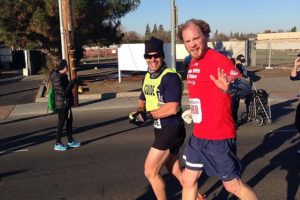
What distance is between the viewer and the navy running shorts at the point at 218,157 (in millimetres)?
3809

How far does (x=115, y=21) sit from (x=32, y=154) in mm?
17736

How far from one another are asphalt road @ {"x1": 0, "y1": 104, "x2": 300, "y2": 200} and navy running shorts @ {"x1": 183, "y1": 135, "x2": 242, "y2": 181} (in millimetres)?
1617

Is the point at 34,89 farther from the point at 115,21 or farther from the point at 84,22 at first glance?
the point at 115,21

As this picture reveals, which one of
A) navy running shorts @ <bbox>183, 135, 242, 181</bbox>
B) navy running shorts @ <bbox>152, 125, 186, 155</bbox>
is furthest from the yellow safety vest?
navy running shorts @ <bbox>183, 135, 242, 181</bbox>

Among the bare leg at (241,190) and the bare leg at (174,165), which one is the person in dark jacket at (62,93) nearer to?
the bare leg at (174,165)

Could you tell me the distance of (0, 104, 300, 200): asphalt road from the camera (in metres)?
5.83

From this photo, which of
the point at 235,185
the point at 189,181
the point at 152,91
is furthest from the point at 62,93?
the point at 235,185

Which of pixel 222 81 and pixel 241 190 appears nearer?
pixel 222 81

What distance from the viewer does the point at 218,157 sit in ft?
12.6

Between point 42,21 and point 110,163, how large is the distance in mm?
14237

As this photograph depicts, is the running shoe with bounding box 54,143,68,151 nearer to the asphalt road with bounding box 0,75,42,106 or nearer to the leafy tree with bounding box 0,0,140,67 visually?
the asphalt road with bounding box 0,75,42,106

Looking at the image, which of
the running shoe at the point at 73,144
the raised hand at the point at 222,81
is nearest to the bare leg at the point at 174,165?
the raised hand at the point at 222,81

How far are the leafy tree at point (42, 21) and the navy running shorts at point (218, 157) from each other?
16844 millimetres

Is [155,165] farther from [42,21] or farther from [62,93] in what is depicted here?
[42,21]
